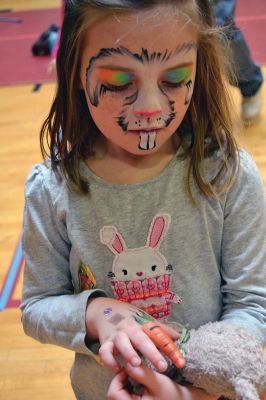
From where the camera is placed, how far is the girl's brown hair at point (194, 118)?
27.8 inches

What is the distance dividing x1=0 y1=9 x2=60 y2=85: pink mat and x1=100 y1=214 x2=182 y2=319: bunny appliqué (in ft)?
8.51

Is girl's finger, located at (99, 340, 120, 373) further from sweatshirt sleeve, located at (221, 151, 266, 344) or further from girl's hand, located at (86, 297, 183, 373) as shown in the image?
sweatshirt sleeve, located at (221, 151, 266, 344)

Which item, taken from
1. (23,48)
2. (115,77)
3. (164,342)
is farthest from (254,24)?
(164,342)

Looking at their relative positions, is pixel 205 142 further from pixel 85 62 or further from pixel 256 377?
pixel 256 377

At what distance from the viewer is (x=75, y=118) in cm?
78

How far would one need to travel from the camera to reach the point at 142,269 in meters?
0.80

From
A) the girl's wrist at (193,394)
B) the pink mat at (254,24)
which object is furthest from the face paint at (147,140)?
the pink mat at (254,24)

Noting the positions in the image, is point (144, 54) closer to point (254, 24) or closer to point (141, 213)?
point (141, 213)

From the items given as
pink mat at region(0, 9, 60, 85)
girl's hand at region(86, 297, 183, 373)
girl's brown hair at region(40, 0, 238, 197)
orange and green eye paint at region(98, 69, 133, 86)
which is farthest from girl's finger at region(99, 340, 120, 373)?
pink mat at region(0, 9, 60, 85)

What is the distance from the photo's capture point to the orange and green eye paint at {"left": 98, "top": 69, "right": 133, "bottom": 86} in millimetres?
679

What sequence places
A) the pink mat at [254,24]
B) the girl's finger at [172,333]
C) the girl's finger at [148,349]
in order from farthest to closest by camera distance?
the pink mat at [254,24]
the girl's finger at [172,333]
the girl's finger at [148,349]

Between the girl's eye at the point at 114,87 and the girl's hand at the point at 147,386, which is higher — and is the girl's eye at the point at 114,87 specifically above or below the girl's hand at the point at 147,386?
above

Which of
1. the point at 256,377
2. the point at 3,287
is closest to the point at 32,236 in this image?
the point at 256,377

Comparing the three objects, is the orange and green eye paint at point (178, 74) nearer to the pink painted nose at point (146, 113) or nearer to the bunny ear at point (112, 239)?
the pink painted nose at point (146, 113)
